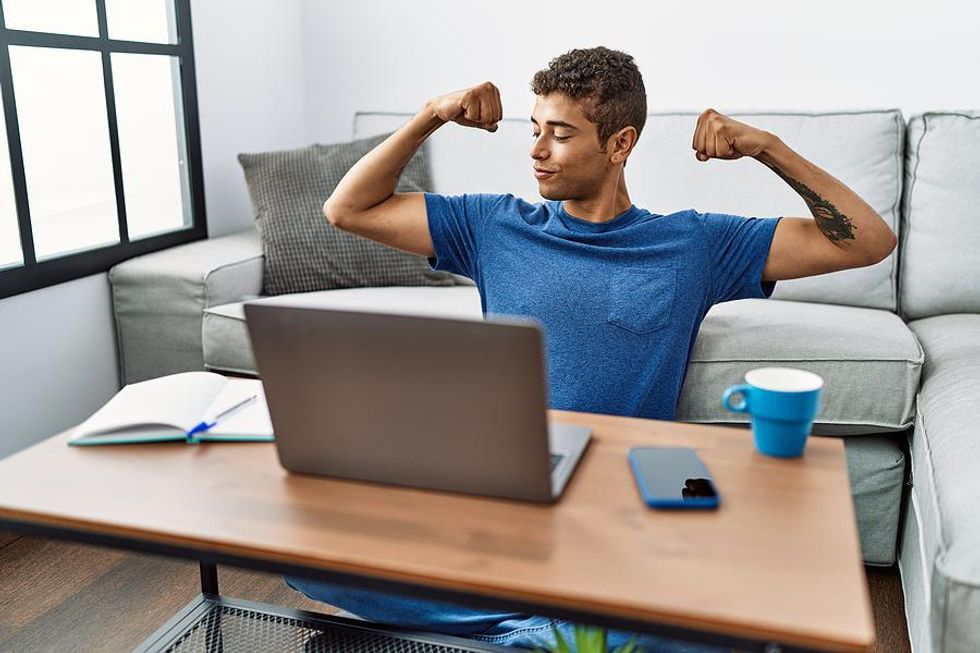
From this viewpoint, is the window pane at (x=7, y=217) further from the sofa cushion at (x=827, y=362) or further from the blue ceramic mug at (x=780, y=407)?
the blue ceramic mug at (x=780, y=407)

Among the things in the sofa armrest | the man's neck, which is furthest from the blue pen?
the sofa armrest

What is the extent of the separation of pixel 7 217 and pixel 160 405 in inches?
53.6

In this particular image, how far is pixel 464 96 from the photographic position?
1.57 metres

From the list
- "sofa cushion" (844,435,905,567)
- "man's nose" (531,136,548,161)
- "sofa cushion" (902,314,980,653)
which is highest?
"man's nose" (531,136,548,161)

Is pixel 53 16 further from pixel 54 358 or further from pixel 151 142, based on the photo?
pixel 54 358

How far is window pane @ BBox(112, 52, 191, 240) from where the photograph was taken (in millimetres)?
2715

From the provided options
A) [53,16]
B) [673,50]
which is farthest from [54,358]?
[673,50]

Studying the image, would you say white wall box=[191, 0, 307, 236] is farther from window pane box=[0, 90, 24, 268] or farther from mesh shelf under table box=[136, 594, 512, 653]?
mesh shelf under table box=[136, 594, 512, 653]

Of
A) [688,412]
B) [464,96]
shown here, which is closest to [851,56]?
[688,412]

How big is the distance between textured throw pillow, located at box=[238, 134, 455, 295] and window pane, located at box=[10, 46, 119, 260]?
0.41m

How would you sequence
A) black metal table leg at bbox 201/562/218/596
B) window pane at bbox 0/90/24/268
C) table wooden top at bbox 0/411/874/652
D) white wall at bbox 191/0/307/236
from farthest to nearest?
white wall at bbox 191/0/307/236
window pane at bbox 0/90/24/268
black metal table leg at bbox 201/562/218/596
table wooden top at bbox 0/411/874/652

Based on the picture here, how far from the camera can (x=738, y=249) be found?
1681 mm

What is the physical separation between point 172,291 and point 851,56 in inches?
80.7

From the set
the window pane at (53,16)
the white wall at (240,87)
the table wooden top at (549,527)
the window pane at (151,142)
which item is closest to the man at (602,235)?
the table wooden top at (549,527)
